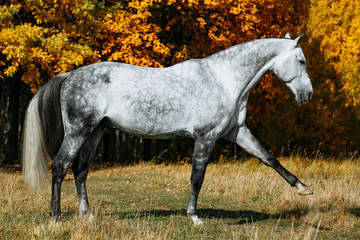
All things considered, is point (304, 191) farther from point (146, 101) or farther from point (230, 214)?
point (146, 101)

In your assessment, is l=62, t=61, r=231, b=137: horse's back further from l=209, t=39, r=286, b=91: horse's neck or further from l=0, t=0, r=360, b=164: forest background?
l=0, t=0, r=360, b=164: forest background

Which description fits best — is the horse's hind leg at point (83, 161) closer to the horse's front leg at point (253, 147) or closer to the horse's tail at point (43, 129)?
the horse's tail at point (43, 129)

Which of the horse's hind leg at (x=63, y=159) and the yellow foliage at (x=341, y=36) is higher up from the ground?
the yellow foliage at (x=341, y=36)

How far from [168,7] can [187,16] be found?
0.78m

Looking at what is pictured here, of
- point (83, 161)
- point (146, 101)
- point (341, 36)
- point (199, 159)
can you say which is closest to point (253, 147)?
point (199, 159)

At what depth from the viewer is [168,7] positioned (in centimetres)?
1501

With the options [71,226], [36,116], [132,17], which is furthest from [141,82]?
[132,17]

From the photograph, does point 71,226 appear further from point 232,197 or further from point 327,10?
point 327,10

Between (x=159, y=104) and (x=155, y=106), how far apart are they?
6 cm

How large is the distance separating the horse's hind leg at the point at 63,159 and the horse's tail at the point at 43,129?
324mm

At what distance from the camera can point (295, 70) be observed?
5.49m

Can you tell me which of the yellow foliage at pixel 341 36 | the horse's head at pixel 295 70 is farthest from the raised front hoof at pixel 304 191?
the yellow foliage at pixel 341 36

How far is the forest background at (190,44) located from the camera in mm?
11445

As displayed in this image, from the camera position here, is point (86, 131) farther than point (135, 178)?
No
